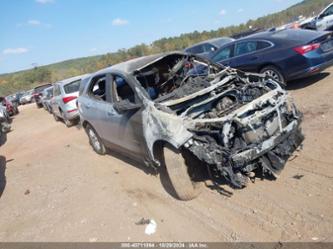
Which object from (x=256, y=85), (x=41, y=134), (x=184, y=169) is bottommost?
(x=41, y=134)

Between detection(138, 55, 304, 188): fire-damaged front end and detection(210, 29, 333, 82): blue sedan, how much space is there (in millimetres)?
3195

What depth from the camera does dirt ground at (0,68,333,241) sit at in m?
3.70

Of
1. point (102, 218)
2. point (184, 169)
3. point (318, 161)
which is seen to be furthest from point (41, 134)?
point (318, 161)

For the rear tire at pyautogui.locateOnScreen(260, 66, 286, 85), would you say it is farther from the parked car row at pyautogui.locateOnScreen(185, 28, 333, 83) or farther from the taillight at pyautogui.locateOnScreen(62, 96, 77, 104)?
the taillight at pyautogui.locateOnScreen(62, 96, 77, 104)

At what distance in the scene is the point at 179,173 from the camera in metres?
4.38

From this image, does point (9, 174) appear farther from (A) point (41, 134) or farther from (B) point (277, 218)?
Result: (B) point (277, 218)

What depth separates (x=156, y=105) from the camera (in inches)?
182

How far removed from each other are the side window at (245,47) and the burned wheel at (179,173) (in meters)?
5.60

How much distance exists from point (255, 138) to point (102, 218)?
2442 millimetres

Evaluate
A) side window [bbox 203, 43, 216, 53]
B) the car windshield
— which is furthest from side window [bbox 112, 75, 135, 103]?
side window [bbox 203, 43, 216, 53]

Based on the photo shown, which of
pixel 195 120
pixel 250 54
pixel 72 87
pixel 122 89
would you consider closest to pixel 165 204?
pixel 195 120

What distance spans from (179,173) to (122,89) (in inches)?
80.0

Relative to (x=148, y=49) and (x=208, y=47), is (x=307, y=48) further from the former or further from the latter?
(x=148, y=49)

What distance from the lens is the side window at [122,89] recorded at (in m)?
5.34
